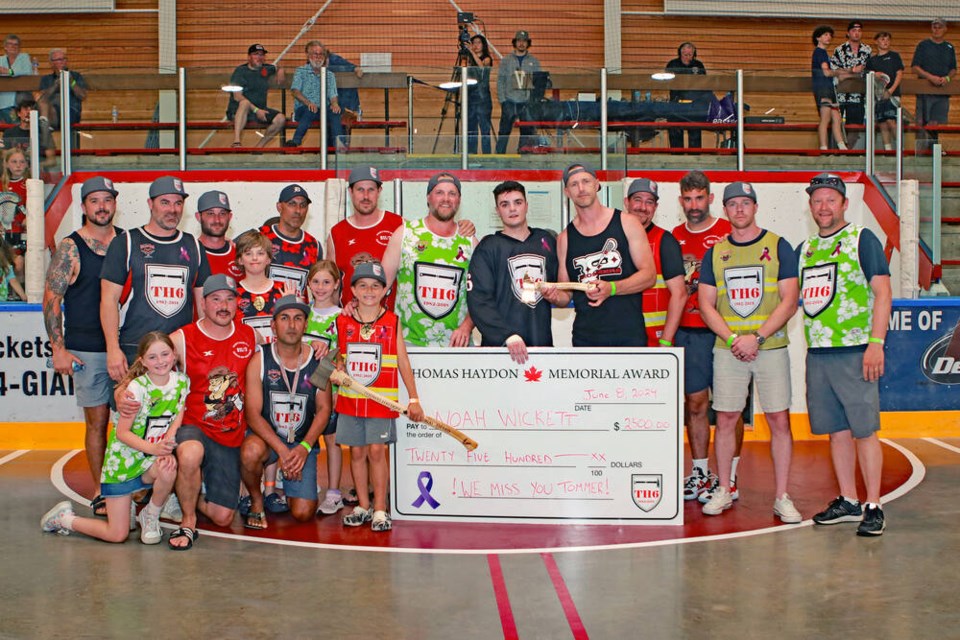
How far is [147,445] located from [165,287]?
3.89 feet

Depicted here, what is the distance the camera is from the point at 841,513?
6316mm

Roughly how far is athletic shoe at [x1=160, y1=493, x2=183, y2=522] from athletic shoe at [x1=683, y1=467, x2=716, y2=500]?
3266 millimetres

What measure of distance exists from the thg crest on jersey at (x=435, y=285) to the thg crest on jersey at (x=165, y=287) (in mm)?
1481

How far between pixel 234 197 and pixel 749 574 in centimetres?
777

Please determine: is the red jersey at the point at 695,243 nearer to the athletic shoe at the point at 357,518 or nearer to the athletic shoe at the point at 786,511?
the athletic shoe at the point at 786,511

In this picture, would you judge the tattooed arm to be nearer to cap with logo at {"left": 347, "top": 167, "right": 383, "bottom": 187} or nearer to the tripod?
cap with logo at {"left": 347, "top": 167, "right": 383, "bottom": 187}

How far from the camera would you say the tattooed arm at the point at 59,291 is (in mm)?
6730

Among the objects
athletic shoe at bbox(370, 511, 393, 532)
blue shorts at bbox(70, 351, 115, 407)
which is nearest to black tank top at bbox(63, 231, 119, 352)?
blue shorts at bbox(70, 351, 115, 407)

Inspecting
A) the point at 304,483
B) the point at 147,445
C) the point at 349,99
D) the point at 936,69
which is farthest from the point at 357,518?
the point at 936,69

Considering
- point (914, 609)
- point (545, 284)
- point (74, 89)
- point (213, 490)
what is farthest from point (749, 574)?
point (74, 89)

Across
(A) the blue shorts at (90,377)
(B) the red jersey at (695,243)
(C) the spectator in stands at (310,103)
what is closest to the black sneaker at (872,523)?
(B) the red jersey at (695,243)

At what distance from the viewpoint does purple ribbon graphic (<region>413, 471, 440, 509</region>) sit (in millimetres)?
6582

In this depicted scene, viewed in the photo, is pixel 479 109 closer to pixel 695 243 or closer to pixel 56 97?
pixel 695 243

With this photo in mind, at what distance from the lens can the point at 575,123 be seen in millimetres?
10836
